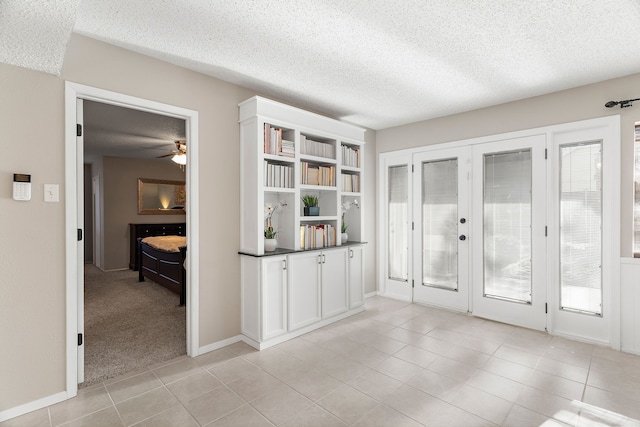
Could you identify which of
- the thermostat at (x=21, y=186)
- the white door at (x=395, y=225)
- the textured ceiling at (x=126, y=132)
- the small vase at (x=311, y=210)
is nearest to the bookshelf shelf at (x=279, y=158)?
the small vase at (x=311, y=210)

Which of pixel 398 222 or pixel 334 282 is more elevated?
pixel 398 222

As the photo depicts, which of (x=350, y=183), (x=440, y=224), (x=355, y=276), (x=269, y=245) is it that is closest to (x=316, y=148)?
(x=350, y=183)

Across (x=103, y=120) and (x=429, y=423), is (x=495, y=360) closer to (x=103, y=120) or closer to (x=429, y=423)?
(x=429, y=423)

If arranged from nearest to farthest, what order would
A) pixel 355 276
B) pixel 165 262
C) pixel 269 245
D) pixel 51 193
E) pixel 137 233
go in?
pixel 51 193 → pixel 269 245 → pixel 355 276 → pixel 165 262 → pixel 137 233

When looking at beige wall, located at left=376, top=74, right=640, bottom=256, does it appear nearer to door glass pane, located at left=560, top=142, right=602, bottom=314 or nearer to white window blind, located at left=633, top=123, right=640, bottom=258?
white window blind, located at left=633, top=123, right=640, bottom=258

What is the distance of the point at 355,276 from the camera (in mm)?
4230

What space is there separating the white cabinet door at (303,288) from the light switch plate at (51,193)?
1.97 metres

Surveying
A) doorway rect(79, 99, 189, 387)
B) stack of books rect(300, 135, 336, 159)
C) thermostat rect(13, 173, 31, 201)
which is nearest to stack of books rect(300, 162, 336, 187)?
stack of books rect(300, 135, 336, 159)

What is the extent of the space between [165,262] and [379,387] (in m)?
4.06

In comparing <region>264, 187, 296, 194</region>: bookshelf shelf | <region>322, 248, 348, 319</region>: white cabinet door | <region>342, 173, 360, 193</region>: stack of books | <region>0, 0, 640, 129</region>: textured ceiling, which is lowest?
<region>322, 248, 348, 319</region>: white cabinet door

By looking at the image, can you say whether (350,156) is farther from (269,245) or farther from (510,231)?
(510,231)

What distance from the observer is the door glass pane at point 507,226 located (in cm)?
373

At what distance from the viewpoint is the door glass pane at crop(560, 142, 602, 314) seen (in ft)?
10.8

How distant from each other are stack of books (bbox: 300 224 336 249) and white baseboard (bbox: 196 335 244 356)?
115 cm
